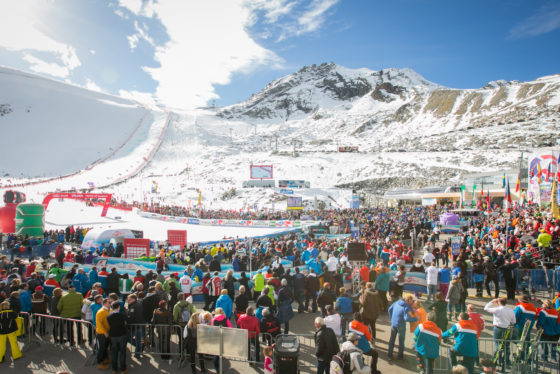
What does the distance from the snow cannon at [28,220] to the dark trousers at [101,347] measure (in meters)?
20.1

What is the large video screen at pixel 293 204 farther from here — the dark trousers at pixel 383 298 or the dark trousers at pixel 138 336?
the dark trousers at pixel 138 336

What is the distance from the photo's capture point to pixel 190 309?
24.0 feet

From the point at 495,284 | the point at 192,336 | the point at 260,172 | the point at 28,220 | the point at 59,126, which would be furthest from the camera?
the point at 59,126

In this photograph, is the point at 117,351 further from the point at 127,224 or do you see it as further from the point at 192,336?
the point at 127,224

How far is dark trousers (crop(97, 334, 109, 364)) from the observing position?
681cm

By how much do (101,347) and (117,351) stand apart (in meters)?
0.47

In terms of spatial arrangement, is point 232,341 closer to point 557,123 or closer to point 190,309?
point 190,309

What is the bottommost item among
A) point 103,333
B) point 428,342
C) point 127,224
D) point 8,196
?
point 127,224

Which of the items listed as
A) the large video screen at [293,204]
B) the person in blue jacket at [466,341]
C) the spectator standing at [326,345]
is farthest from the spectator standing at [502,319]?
the large video screen at [293,204]

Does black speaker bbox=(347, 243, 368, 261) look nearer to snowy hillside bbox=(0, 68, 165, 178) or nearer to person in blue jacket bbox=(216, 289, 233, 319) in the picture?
person in blue jacket bbox=(216, 289, 233, 319)

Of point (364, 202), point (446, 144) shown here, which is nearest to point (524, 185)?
point (364, 202)

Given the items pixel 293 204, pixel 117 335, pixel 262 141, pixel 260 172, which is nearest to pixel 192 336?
pixel 117 335

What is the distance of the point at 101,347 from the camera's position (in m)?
6.85

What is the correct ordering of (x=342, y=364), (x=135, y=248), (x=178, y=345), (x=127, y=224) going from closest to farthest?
1. (x=342, y=364)
2. (x=178, y=345)
3. (x=135, y=248)
4. (x=127, y=224)
